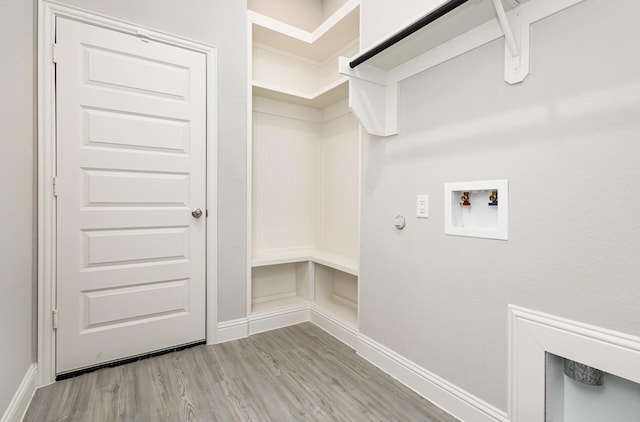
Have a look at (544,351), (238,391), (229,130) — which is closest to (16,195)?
(229,130)

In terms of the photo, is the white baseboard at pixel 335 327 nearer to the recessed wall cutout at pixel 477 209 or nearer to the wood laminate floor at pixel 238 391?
the wood laminate floor at pixel 238 391

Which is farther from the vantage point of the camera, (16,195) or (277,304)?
(277,304)

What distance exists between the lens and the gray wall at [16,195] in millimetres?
1368

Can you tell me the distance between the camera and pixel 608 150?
1.04 metres

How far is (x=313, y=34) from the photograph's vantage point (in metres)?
2.61

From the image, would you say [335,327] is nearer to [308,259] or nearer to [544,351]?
[308,259]

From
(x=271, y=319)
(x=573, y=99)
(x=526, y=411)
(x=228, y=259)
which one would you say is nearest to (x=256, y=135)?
(x=228, y=259)

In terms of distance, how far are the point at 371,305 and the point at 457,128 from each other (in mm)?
1179

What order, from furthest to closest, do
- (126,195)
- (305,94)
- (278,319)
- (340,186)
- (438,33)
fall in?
(340,186), (305,94), (278,319), (126,195), (438,33)

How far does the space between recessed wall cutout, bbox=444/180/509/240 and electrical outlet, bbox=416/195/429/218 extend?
0.37ft

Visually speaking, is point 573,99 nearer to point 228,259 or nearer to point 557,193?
point 557,193

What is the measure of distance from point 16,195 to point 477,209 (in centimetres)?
218

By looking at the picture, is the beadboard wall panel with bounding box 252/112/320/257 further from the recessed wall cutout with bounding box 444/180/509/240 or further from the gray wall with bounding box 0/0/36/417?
the recessed wall cutout with bounding box 444/180/509/240

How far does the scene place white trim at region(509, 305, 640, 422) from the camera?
1.02 meters
